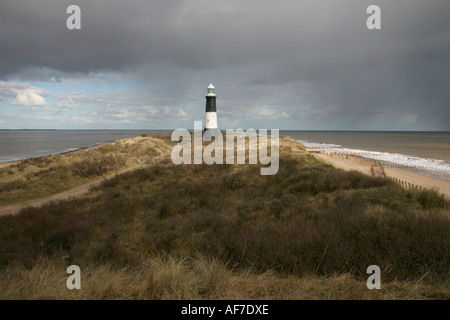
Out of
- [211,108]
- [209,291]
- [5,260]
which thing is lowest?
[5,260]

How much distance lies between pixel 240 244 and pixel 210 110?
42994mm

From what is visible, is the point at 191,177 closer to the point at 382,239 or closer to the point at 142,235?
the point at 142,235

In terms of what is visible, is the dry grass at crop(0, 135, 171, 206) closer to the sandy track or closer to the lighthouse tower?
the lighthouse tower

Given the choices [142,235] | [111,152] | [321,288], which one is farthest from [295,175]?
[111,152]

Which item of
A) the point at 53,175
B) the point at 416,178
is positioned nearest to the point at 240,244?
the point at 53,175

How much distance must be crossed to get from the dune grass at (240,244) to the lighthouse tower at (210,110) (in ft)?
109

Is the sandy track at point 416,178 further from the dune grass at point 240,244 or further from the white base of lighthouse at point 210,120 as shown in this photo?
the white base of lighthouse at point 210,120

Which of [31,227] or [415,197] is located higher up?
[415,197]

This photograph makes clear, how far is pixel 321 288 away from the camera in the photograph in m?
3.60

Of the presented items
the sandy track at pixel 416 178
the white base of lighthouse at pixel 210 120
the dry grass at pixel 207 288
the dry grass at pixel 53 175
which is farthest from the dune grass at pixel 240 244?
the white base of lighthouse at pixel 210 120

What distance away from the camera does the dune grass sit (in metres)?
3.60

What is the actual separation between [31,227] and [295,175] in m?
13.2

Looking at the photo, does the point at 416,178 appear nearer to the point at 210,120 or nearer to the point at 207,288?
A: the point at 207,288

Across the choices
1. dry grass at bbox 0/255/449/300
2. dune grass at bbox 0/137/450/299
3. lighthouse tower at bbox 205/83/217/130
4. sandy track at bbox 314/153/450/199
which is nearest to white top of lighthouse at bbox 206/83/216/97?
lighthouse tower at bbox 205/83/217/130
